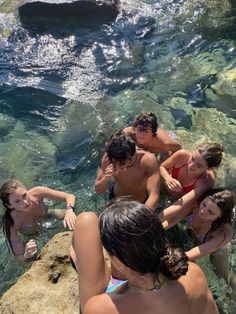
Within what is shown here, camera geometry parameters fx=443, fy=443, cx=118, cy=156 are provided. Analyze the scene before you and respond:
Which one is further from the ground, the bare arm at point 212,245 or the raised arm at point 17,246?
the bare arm at point 212,245

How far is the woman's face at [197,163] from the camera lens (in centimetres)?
477

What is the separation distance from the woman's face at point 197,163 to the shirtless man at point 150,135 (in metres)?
0.64

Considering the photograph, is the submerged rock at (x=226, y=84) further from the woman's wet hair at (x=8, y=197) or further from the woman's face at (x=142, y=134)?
the woman's wet hair at (x=8, y=197)

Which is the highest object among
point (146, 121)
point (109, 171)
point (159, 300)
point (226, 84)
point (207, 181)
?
point (159, 300)

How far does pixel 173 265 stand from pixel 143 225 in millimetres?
296

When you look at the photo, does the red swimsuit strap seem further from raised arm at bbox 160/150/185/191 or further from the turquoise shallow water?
the turquoise shallow water

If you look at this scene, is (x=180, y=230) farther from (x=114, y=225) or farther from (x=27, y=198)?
(x=114, y=225)

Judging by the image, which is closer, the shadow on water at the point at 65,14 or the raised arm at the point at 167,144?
the raised arm at the point at 167,144

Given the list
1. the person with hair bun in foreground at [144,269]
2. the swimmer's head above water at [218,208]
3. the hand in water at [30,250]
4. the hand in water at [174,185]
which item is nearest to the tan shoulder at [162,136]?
the hand in water at [174,185]

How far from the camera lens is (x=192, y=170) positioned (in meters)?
4.91

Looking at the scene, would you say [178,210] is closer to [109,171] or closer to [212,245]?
[212,245]

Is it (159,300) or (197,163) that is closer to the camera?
(159,300)

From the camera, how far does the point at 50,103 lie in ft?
26.8

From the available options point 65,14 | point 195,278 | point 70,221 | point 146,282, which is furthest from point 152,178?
point 65,14
